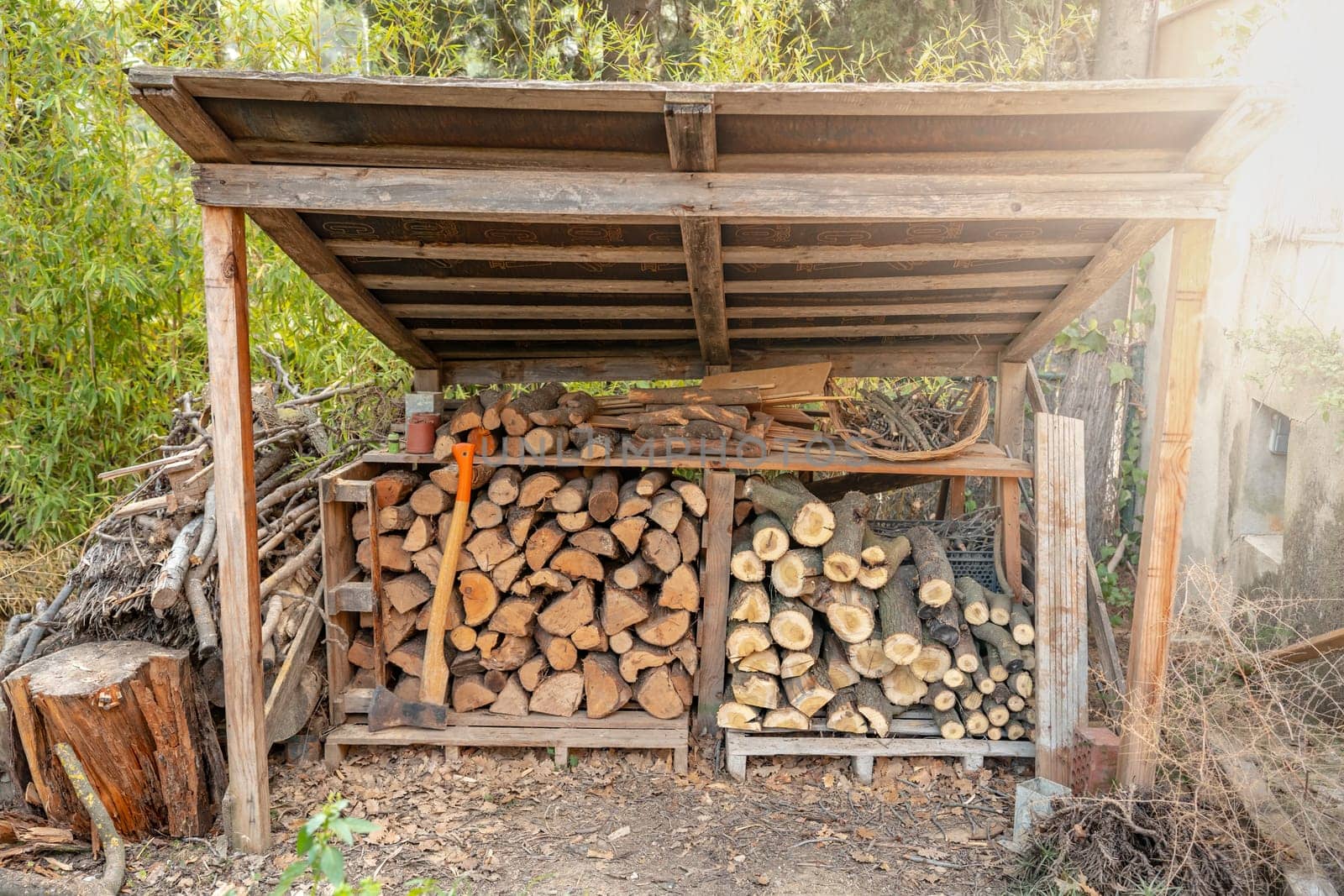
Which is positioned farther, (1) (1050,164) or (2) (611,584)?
(2) (611,584)

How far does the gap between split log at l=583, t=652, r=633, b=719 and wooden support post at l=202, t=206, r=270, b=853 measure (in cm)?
138

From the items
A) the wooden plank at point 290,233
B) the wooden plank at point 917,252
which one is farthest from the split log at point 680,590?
the wooden plank at point 290,233

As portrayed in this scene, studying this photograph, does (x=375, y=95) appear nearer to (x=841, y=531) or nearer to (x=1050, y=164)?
(x=1050, y=164)

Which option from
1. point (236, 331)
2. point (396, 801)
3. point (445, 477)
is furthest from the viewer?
point (445, 477)

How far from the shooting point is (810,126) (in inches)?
111

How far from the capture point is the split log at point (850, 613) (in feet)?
12.4

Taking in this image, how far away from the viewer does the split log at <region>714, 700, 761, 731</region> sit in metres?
3.91

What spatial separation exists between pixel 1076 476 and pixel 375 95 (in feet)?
10.6

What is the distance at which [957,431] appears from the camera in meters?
4.21

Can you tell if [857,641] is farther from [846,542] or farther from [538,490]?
[538,490]

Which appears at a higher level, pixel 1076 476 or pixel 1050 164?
pixel 1050 164

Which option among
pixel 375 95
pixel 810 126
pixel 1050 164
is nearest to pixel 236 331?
pixel 375 95

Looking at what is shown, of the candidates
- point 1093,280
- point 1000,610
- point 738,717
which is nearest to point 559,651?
point 738,717

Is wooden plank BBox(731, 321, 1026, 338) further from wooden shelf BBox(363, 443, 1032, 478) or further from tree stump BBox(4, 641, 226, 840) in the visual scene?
tree stump BBox(4, 641, 226, 840)
